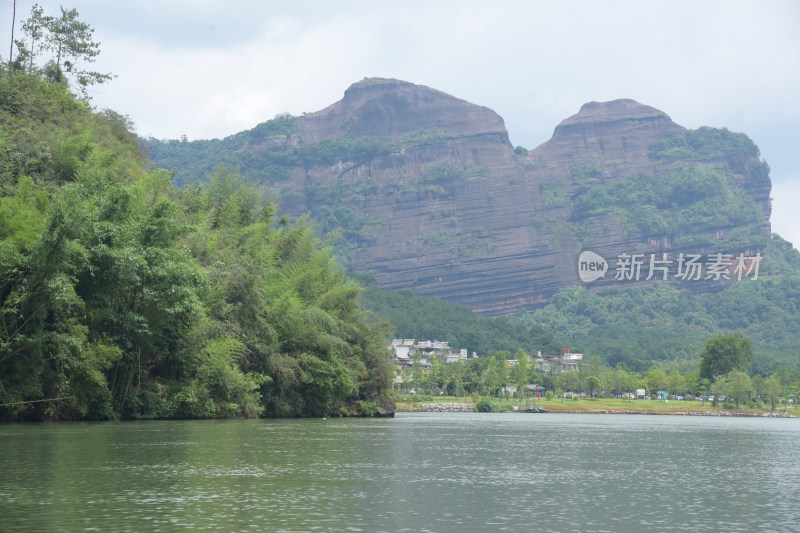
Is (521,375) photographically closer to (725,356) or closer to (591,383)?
(591,383)

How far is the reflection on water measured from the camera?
15.2m

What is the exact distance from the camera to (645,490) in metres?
20.2

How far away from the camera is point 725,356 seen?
399ft

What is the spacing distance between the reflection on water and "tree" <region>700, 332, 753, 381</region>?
92.9 meters

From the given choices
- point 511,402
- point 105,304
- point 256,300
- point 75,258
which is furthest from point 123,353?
point 511,402

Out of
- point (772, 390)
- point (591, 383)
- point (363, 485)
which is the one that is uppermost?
point (591, 383)

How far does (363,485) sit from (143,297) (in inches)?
820

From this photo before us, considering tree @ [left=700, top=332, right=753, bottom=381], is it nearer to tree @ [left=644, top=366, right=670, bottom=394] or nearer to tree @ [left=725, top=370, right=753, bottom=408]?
tree @ [left=725, top=370, right=753, bottom=408]

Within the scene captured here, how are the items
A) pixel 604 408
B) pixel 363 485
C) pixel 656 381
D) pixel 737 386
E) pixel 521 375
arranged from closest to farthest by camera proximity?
pixel 363 485, pixel 737 386, pixel 604 408, pixel 521 375, pixel 656 381

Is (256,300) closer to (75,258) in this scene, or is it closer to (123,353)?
(123,353)

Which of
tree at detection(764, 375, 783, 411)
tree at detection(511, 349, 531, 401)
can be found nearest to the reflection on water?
tree at detection(764, 375, 783, 411)

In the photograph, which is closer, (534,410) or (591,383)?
(534,410)

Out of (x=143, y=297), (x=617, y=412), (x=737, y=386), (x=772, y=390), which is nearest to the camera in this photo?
(x=143, y=297)

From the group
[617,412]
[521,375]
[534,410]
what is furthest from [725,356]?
[534,410]
